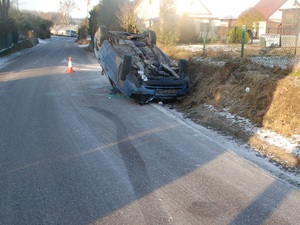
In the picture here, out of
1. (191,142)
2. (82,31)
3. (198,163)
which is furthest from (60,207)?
(82,31)

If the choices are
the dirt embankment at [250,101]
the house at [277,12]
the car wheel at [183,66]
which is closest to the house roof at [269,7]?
the house at [277,12]

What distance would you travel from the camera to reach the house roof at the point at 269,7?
4334cm

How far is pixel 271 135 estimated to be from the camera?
6688mm

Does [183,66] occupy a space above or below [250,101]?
above

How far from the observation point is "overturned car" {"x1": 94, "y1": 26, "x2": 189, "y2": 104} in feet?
32.3

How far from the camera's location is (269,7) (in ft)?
149

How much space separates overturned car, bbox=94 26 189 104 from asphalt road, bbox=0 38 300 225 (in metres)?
1.57

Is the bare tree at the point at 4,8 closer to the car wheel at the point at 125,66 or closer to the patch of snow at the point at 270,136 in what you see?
the car wheel at the point at 125,66

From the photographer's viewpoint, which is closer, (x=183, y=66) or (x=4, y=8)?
(x=183, y=66)

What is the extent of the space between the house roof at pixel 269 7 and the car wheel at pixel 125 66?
3719 cm

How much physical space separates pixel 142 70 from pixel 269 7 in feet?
133

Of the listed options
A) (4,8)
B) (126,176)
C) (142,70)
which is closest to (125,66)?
(142,70)

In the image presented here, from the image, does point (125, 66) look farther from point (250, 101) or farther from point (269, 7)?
point (269, 7)

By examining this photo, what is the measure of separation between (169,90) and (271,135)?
3.82 meters
